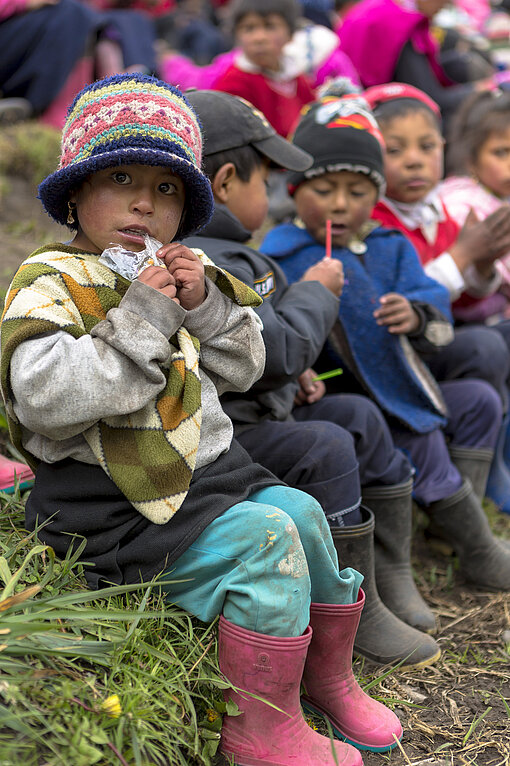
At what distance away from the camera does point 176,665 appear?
1.66m

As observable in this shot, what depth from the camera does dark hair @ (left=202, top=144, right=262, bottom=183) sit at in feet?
7.36

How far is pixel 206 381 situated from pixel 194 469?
208 mm

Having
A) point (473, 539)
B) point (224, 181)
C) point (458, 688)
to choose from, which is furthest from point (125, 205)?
point (473, 539)

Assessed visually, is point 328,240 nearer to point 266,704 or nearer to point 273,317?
point 273,317

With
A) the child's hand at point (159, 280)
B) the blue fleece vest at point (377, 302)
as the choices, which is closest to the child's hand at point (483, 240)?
the blue fleece vest at point (377, 302)

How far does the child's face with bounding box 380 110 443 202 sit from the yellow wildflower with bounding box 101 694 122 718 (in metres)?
2.31

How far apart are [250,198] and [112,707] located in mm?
1415

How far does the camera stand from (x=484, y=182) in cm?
369

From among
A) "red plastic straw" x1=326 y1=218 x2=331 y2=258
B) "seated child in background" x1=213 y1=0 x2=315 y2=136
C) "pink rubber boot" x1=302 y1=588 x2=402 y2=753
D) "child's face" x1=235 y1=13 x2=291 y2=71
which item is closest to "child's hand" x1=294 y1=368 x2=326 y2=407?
"red plastic straw" x1=326 y1=218 x2=331 y2=258

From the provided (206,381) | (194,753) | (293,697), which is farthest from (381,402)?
(194,753)

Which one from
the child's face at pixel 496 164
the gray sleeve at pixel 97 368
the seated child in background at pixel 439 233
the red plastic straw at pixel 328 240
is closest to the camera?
the gray sleeve at pixel 97 368

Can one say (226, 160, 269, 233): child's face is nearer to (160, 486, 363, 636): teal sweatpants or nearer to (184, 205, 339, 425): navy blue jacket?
(184, 205, 339, 425): navy blue jacket

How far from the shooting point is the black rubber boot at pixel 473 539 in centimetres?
264

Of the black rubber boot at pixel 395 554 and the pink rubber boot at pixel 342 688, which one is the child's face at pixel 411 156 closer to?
the black rubber boot at pixel 395 554
